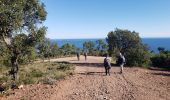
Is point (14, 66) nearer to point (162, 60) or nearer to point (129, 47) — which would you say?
point (129, 47)

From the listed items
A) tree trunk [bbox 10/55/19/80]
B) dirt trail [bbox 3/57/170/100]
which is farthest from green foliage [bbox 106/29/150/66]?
tree trunk [bbox 10/55/19/80]

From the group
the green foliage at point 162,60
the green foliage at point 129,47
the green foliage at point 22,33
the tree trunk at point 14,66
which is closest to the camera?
the green foliage at point 22,33

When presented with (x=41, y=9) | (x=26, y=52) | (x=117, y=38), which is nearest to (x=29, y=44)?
(x=26, y=52)

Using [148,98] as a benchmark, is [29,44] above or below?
above

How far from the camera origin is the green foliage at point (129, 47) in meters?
35.2

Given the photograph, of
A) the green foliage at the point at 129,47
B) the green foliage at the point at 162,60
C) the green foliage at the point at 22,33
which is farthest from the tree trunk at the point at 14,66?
the green foliage at the point at 162,60

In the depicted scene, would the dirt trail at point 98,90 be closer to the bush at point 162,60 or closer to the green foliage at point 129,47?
the green foliage at point 129,47

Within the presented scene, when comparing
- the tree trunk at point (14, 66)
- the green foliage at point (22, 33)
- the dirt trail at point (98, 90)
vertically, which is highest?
the green foliage at point (22, 33)

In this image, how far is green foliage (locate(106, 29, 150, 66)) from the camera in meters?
35.2

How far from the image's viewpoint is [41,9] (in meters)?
23.4

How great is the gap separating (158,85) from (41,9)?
10933 mm

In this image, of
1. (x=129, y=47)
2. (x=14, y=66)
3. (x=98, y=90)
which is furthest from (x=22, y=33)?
(x=129, y=47)

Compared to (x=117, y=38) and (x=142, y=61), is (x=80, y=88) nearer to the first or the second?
(x=142, y=61)

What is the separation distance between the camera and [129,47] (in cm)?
4181
